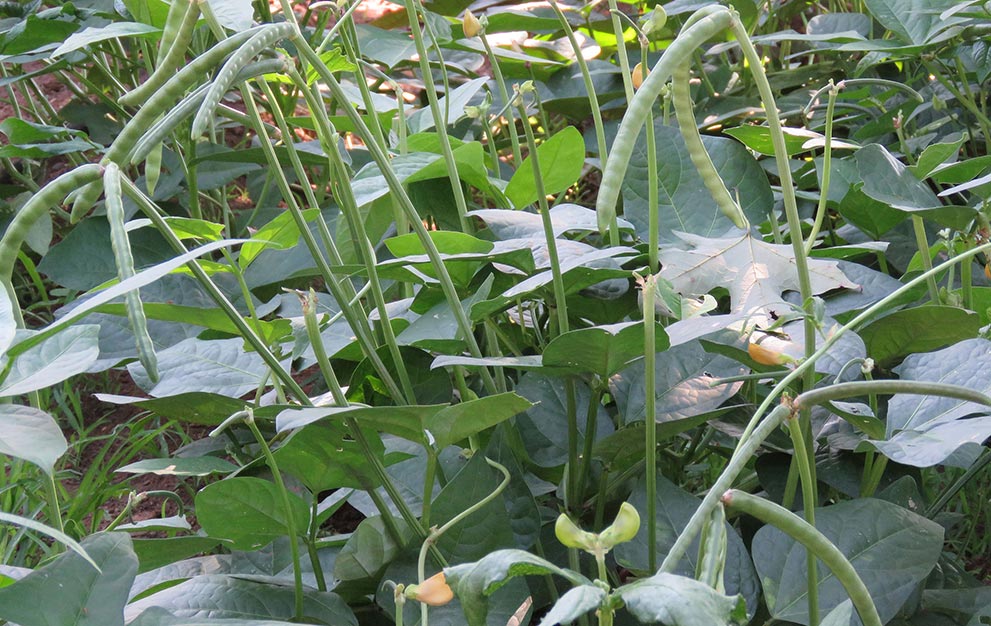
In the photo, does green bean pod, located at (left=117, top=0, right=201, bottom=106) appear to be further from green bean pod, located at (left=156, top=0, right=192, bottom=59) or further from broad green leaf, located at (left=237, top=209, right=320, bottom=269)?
broad green leaf, located at (left=237, top=209, right=320, bottom=269)

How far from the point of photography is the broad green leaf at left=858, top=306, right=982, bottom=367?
0.64m

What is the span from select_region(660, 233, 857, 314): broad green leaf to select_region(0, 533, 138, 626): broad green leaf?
0.39 metres

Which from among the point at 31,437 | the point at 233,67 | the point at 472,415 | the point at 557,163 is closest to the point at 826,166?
the point at 557,163

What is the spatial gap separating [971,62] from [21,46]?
1297mm

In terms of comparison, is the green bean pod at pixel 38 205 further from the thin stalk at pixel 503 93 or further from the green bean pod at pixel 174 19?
the thin stalk at pixel 503 93

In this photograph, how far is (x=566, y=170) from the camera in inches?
34.8

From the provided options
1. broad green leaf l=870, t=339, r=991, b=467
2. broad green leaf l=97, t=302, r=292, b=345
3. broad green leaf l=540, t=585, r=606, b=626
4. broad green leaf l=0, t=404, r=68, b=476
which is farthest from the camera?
broad green leaf l=97, t=302, r=292, b=345

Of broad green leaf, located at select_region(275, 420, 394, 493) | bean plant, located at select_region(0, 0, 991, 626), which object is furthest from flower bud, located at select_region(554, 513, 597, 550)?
broad green leaf, located at select_region(275, 420, 394, 493)

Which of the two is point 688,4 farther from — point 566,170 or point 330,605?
point 330,605

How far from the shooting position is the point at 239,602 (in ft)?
2.06

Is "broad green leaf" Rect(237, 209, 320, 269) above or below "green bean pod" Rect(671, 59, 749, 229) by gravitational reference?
below

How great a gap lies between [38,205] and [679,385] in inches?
17.6

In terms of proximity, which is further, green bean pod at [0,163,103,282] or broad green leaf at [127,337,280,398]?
broad green leaf at [127,337,280,398]

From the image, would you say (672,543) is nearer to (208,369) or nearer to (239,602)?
(239,602)
